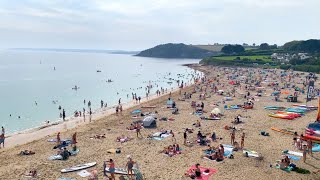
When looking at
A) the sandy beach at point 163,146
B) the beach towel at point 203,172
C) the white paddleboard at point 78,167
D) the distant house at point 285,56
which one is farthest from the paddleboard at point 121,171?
the distant house at point 285,56

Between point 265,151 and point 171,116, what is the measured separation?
Result: 1330 centimetres

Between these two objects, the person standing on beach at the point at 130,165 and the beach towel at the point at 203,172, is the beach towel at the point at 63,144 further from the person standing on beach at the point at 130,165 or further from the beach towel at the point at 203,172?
the beach towel at the point at 203,172

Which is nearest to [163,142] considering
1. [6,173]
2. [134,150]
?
[134,150]

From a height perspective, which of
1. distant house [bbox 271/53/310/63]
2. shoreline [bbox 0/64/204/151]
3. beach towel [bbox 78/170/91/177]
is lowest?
shoreline [bbox 0/64/204/151]

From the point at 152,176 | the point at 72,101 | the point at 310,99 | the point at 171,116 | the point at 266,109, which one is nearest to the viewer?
the point at 152,176

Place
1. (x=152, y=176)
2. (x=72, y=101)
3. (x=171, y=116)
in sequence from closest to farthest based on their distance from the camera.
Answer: (x=152, y=176) → (x=171, y=116) → (x=72, y=101)

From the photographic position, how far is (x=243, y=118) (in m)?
30.5

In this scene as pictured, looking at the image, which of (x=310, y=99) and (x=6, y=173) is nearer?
(x=6, y=173)

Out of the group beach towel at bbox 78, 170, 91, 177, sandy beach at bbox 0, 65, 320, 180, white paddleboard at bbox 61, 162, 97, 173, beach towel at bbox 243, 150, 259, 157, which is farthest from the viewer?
beach towel at bbox 243, 150, 259, 157

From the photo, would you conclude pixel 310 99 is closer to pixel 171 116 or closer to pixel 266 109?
pixel 266 109

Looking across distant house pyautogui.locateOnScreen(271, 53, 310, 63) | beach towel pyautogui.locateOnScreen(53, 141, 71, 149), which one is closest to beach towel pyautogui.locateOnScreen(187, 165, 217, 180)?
beach towel pyautogui.locateOnScreen(53, 141, 71, 149)

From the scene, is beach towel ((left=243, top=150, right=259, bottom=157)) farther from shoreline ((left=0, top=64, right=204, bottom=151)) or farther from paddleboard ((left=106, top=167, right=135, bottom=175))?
shoreline ((left=0, top=64, right=204, bottom=151))

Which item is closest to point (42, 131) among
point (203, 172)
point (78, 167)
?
point (78, 167)

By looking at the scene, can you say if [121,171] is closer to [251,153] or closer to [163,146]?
[163,146]
